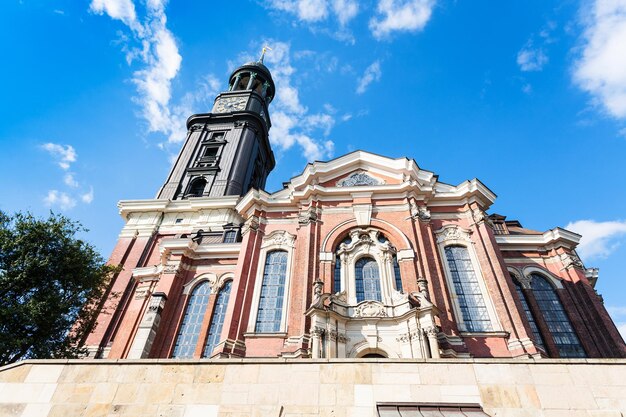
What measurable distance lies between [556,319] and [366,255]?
9395 millimetres

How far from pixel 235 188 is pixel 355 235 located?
15834mm

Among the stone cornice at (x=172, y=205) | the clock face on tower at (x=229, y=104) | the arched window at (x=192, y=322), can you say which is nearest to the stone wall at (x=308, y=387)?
the arched window at (x=192, y=322)

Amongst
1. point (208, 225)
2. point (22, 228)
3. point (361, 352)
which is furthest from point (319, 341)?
point (208, 225)

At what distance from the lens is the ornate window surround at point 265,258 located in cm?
1537

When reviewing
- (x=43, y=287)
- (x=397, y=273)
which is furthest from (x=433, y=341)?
(x=43, y=287)

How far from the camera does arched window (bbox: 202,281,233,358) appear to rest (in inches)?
646

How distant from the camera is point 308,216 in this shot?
18.7 m

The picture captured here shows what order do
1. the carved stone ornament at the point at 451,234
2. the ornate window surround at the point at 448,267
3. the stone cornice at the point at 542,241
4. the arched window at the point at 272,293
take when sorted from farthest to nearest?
1. the stone cornice at the point at 542,241
2. the carved stone ornament at the point at 451,234
3. the arched window at the point at 272,293
4. the ornate window surround at the point at 448,267

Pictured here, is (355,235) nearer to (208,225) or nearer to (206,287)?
(206,287)

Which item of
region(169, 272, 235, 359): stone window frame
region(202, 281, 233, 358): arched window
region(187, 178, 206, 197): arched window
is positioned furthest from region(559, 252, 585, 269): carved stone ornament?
region(187, 178, 206, 197): arched window

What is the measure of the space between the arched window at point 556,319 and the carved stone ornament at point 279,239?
12399 millimetres

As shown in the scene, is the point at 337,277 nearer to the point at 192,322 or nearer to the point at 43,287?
the point at 192,322

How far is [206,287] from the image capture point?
63.0 ft

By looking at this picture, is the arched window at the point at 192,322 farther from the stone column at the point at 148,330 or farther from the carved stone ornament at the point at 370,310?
the carved stone ornament at the point at 370,310
